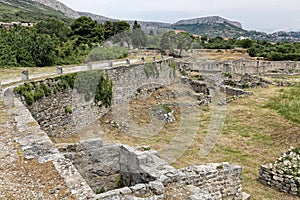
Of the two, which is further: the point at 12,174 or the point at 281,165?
the point at 281,165

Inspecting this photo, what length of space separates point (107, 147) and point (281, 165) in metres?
5.99

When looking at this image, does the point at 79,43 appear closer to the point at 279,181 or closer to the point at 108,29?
the point at 108,29

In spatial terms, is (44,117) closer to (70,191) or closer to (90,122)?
(90,122)

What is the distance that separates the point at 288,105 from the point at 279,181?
37.7 feet

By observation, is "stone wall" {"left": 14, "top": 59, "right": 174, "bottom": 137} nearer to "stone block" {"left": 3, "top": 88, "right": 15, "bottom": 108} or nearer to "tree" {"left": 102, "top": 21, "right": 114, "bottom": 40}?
"stone block" {"left": 3, "top": 88, "right": 15, "bottom": 108}

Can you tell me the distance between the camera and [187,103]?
22078mm

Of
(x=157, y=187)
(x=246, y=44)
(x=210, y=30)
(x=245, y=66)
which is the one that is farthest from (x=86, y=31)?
(x=210, y=30)

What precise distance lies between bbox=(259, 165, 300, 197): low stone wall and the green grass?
24.4 feet

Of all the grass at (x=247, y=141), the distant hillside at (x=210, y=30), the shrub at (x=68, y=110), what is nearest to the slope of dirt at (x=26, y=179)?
the grass at (x=247, y=141)

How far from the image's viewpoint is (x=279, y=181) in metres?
10.4

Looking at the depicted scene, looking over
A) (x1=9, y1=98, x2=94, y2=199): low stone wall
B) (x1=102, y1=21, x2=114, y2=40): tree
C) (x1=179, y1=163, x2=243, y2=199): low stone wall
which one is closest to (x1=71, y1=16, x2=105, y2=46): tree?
(x1=102, y1=21, x2=114, y2=40): tree

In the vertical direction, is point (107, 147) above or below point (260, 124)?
above

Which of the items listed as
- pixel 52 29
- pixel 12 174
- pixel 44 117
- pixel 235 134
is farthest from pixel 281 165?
pixel 52 29

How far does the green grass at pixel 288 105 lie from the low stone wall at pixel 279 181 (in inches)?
292
